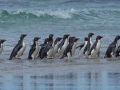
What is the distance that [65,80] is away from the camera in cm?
1177

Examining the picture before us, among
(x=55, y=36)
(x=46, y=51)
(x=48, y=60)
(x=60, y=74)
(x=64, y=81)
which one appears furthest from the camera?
(x=55, y=36)

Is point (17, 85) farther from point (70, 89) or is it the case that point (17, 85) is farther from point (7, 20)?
point (7, 20)

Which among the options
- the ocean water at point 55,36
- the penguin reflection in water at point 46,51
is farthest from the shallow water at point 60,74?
the penguin reflection in water at point 46,51

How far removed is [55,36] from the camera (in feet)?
72.2

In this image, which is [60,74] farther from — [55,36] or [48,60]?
[55,36]

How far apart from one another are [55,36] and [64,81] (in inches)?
410

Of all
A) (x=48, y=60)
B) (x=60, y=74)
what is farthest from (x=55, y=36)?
(x=60, y=74)

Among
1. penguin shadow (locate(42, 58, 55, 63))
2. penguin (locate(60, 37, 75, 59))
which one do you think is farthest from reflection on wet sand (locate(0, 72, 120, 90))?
penguin (locate(60, 37, 75, 59))

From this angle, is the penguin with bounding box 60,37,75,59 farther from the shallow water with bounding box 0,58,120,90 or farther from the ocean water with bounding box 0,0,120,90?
the shallow water with bounding box 0,58,120,90

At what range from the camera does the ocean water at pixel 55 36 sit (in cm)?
1148

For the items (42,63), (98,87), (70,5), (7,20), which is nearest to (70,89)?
(98,87)

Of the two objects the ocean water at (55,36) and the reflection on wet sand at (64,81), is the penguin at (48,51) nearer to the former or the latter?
the ocean water at (55,36)

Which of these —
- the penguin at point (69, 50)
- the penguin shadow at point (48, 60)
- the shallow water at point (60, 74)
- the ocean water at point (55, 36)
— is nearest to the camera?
the shallow water at point (60, 74)

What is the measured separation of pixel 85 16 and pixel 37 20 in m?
2.57
